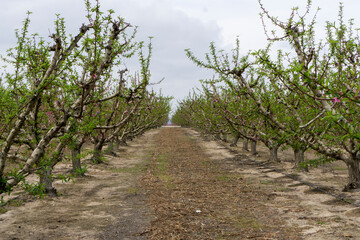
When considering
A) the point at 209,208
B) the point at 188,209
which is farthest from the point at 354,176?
the point at 188,209

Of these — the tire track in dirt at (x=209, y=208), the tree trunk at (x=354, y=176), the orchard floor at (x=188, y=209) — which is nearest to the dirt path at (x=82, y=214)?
the orchard floor at (x=188, y=209)

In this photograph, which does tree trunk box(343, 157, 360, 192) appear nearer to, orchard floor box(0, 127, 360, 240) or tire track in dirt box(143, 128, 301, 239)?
orchard floor box(0, 127, 360, 240)

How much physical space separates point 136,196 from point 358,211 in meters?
7.27

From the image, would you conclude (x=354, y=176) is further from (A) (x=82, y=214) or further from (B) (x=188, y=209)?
(A) (x=82, y=214)

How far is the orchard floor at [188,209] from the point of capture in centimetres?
780

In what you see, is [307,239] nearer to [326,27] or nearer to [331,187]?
[331,187]

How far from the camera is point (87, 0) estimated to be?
25.2ft

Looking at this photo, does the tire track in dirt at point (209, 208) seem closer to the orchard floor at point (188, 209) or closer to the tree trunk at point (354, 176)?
the orchard floor at point (188, 209)

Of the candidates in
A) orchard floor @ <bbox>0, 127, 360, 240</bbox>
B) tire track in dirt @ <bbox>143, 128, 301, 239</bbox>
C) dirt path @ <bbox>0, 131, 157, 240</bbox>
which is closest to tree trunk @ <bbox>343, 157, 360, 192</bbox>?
orchard floor @ <bbox>0, 127, 360, 240</bbox>

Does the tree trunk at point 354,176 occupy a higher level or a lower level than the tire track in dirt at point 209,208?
higher

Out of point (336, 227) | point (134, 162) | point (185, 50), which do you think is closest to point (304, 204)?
point (336, 227)

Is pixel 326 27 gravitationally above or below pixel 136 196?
above

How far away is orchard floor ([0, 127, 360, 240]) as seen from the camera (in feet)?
25.6

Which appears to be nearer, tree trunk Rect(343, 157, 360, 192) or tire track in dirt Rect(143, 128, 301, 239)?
tire track in dirt Rect(143, 128, 301, 239)
